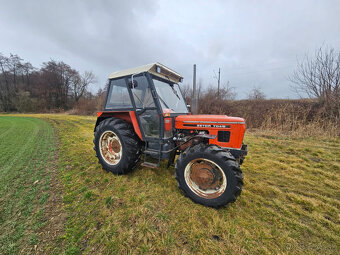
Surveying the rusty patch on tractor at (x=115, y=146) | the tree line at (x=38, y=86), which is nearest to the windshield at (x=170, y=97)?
the rusty patch on tractor at (x=115, y=146)

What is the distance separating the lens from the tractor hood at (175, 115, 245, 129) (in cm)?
221

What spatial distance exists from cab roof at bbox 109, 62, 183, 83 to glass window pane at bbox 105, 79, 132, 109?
14cm

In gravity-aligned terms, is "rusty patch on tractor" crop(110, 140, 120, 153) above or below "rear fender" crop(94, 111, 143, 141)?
below

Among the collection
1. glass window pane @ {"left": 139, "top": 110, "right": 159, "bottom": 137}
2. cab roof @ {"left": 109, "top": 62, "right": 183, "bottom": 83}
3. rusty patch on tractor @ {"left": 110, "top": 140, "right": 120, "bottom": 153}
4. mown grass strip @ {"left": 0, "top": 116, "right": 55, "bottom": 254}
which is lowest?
mown grass strip @ {"left": 0, "top": 116, "right": 55, "bottom": 254}

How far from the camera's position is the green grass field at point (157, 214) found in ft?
4.56

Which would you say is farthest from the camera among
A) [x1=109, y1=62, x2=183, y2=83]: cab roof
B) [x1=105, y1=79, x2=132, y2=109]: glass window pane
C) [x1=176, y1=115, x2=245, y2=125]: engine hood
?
[x1=105, y1=79, x2=132, y2=109]: glass window pane

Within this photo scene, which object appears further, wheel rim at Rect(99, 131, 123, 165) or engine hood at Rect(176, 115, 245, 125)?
wheel rim at Rect(99, 131, 123, 165)

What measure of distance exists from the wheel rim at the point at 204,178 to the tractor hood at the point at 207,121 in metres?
0.65

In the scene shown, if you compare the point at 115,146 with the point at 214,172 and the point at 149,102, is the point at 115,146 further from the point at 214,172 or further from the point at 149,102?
the point at 214,172

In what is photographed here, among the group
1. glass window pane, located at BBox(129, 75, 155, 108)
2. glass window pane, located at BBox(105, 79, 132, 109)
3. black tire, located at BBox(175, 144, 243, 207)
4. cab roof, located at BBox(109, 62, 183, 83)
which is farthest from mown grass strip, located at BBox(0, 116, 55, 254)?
cab roof, located at BBox(109, 62, 183, 83)

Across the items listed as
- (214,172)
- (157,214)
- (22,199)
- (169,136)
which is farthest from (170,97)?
(22,199)

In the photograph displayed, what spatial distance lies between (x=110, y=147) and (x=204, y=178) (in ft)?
6.89

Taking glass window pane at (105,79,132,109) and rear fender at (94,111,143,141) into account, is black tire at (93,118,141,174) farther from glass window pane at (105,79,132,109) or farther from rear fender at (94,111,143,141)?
glass window pane at (105,79,132,109)

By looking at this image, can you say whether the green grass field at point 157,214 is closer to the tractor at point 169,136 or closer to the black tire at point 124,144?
the black tire at point 124,144
